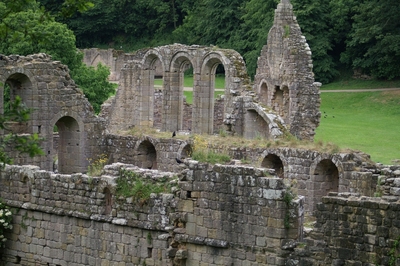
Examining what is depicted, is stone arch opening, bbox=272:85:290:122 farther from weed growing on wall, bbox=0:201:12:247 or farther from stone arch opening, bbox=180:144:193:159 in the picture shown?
weed growing on wall, bbox=0:201:12:247

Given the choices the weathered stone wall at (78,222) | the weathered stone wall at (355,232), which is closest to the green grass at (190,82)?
the weathered stone wall at (78,222)

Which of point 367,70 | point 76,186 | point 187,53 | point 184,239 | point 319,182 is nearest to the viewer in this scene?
point 184,239

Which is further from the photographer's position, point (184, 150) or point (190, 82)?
point (190, 82)

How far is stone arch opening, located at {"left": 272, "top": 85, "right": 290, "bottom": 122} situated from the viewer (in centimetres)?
3906

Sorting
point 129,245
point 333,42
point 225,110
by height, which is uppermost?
point 333,42

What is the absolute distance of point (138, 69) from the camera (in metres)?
37.5

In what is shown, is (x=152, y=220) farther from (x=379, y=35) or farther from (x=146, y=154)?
(x=379, y=35)

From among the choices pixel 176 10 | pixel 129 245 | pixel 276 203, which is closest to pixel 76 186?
pixel 129 245

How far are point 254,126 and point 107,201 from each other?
35.5ft

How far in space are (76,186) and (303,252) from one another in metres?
5.64

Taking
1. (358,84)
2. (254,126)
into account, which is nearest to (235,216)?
(254,126)

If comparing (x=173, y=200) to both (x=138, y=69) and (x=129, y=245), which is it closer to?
(x=129, y=245)

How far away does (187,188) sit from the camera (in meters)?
21.5

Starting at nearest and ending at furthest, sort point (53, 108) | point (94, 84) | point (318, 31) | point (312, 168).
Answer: point (312, 168), point (53, 108), point (94, 84), point (318, 31)
